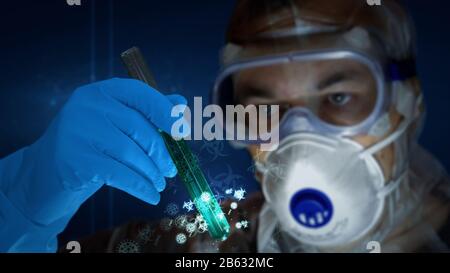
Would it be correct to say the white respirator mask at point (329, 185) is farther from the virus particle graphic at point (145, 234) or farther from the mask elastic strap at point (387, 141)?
the virus particle graphic at point (145, 234)

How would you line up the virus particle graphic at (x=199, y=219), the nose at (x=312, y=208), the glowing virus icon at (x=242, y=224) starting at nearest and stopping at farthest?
1. the nose at (x=312, y=208)
2. the virus particle graphic at (x=199, y=219)
3. the glowing virus icon at (x=242, y=224)

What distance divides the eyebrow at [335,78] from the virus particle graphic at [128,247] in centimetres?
73

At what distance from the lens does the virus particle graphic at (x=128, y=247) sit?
168 centimetres

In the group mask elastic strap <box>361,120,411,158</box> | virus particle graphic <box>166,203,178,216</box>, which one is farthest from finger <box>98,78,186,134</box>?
mask elastic strap <box>361,120,411,158</box>

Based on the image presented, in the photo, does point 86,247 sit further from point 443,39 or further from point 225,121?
point 443,39

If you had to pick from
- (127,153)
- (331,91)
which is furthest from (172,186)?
(331,91)

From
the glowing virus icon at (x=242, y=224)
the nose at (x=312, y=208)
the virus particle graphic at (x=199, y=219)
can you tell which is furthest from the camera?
the glowing virus icon at (x=242, y=224)

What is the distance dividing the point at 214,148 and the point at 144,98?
248mm

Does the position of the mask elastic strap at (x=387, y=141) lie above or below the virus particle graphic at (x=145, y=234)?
above

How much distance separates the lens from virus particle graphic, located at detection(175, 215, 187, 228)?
1.60 m

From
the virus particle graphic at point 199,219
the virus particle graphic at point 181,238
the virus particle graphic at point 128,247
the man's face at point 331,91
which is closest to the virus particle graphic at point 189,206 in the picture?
the virus particle graphic at point 199,219

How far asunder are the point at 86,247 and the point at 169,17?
28.8 inches
